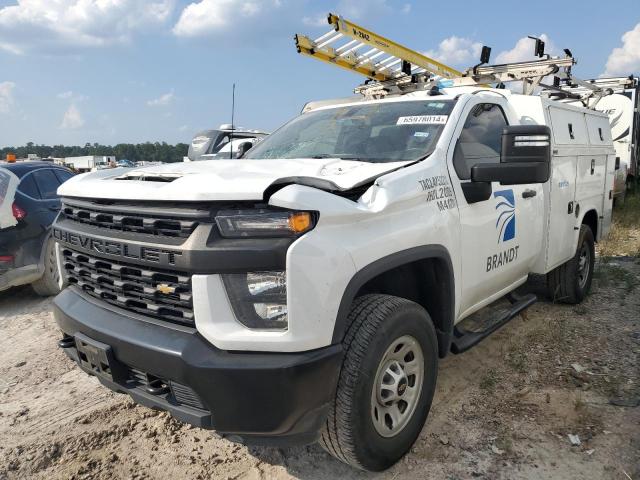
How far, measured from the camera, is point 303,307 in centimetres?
203

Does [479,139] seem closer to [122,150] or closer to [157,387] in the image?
[157,387]

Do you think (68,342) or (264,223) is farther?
(68,342)

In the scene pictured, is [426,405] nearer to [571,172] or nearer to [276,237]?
[276,237]

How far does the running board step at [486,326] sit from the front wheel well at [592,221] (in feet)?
5.26

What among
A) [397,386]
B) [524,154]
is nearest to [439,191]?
[524,154]

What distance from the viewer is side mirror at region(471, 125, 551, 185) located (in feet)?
9.05

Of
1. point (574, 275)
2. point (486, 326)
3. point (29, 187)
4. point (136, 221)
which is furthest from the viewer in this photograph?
point (29, 187)

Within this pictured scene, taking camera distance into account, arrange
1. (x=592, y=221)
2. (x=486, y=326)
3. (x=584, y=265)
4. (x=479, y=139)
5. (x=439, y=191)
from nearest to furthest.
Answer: (x=439, y=191)
(x=479, y=139)
(x=486, y=326)
(x=584, y=265)
(x=592, y=221)

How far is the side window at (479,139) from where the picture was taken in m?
3.16

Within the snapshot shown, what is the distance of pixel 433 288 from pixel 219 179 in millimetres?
1399

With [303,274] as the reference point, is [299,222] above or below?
above

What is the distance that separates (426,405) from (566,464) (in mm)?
786

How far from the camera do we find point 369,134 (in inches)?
132

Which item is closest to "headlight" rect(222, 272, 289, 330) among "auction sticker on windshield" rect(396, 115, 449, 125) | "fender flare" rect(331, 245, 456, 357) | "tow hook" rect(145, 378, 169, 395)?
"fender flare" rect(331, 245, 456, 357)
